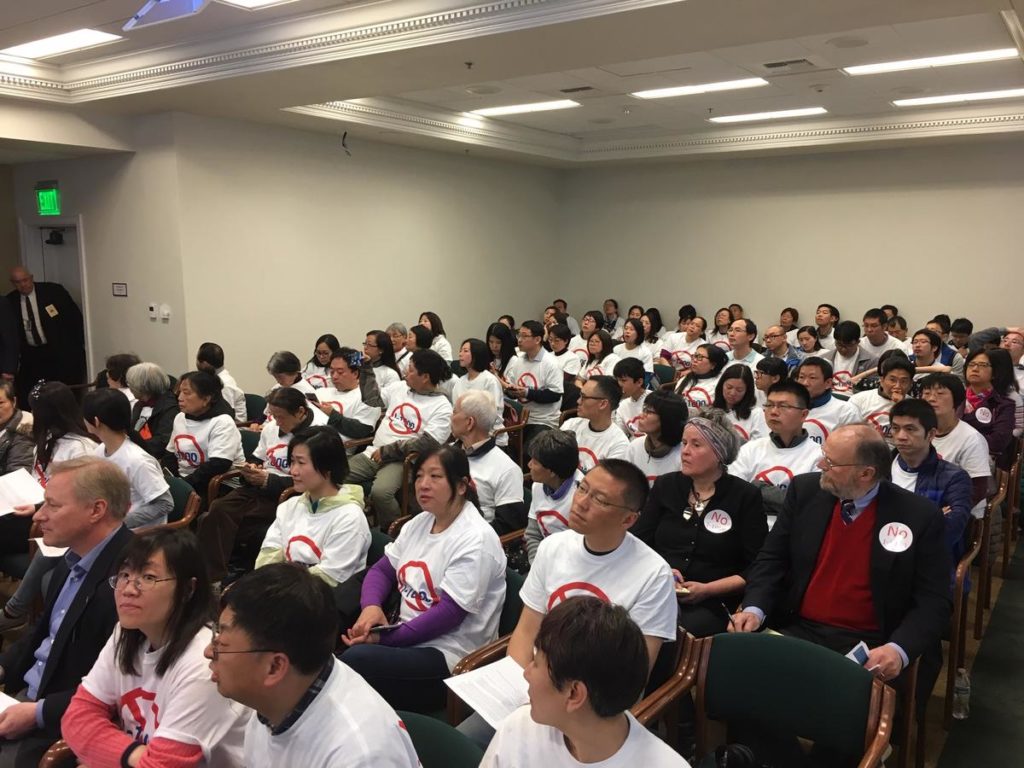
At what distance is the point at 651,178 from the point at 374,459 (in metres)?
8.13

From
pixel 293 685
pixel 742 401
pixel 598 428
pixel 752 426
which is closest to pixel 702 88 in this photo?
pixel 742 401

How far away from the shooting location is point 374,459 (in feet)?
16.4

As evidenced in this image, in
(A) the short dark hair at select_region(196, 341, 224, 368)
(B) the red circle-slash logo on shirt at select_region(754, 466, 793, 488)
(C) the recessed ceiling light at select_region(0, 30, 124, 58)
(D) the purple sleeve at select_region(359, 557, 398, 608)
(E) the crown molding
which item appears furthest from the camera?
(A) the short dark hair at select_region(196, 341, 224, 368)

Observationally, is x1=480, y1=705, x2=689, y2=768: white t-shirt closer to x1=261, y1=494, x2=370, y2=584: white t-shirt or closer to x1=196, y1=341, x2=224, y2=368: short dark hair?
x1=261, y1=494, x2=370, y2=584: white t-shirt

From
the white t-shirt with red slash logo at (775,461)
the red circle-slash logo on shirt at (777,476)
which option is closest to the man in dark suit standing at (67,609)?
the white t-shirt with red slash logo at (775,461)

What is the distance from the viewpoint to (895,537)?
247 centimetres

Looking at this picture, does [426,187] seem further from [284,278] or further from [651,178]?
[651,178]

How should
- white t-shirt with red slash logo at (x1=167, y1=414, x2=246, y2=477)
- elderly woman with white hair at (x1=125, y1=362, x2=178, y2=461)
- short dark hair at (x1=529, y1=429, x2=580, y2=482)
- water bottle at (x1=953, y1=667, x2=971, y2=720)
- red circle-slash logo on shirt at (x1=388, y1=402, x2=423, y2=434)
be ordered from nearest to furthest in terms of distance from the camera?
water bottle at (x1=953, y1=667, x2=971, y2=720)
short dark hair at (x1=529, y1=429, x2=580, y2=482)
white t-shirt with red slash logo at (x1=167, y1=414, x2=246, y2=477)
elderly woman with white hair at (x1=125, y1=362, x2=178, y2=461)
red circle-slash logo on shirt at (x1=388, y1=402, x2=423, y2=434)

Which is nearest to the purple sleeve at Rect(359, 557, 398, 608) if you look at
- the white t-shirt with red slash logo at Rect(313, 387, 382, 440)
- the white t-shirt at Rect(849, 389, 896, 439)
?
the white t-shirt with red slash logo at Rect(313, 387, 382, 440)

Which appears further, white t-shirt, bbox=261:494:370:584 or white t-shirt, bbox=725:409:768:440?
white t-shirt, bbox=725:409:768:440

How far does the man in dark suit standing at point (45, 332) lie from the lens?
7.60 m

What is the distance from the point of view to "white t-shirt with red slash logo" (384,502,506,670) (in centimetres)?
251

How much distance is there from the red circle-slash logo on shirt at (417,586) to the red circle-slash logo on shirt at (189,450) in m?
2.24

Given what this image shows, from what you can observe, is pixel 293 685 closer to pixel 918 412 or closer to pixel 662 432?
pixel 662 432
